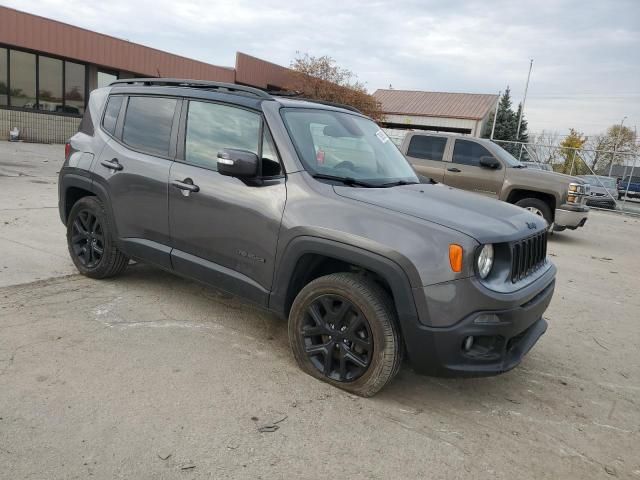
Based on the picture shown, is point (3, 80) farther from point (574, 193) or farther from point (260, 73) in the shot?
point (574, 193)

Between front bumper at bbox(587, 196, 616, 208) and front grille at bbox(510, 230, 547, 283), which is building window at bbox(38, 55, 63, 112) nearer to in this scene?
front grille at bbox(510, 230, 547, 283)

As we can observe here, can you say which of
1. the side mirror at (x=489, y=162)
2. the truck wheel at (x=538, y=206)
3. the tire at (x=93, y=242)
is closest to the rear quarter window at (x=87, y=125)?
the tire at (x=93, y=242)

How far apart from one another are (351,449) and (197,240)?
6.25ft

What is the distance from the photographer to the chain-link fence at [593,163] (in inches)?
816

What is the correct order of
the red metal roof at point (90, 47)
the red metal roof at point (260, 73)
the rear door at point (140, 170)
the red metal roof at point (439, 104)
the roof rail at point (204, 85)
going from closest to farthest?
1. the roof rail at point (204, 85)
2. the rear door at point (140, 170)
3. the red metal roof at point (90, 47)
4. the red metal roof at point (260, 73)
5. the red metal roof at point (439, 104)

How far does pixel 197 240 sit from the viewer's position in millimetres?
3785

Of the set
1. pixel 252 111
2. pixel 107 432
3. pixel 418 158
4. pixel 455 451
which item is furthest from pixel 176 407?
pixel 418 158

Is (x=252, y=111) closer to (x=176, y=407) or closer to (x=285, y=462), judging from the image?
(x=176, y=407)

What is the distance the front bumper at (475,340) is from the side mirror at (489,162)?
23.7ft

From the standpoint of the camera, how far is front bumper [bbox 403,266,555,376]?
2773 millimetres

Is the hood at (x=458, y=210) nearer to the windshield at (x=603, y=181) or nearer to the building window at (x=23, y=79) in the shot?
the building window at (x=23, y=79)

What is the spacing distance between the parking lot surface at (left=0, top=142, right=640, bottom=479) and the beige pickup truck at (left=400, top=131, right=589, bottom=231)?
519 cm

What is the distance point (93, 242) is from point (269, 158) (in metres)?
2.21

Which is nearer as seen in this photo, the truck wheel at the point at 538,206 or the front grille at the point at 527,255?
the front grille at the point at 527,255
